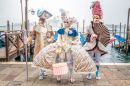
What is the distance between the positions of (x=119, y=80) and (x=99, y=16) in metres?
1.56

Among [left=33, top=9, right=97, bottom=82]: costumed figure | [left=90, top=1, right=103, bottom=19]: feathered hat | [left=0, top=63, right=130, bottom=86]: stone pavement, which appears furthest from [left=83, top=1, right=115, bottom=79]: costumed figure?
[left=0, top=63, right=130, bottom=86]: stone pavement

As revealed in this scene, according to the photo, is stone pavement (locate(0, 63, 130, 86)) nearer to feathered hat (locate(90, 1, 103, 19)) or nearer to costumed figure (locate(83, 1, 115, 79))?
costumed figure (locate(83, 1, 115, 79))

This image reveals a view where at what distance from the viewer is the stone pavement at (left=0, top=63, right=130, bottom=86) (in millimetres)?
2949

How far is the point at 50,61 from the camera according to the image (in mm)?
2738

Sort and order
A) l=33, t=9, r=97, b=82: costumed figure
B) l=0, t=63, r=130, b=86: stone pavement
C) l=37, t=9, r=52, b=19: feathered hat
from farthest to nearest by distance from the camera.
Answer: l=37, t=9, r=52, b=19: feathered hat → l=0, t=63, r=130, b=86: stone pavement → l=33, t=9, r=97, b=82: costumed figure

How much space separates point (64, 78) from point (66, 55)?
0.73 m

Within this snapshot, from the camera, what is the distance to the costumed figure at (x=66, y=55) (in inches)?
106

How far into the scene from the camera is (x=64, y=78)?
324cm

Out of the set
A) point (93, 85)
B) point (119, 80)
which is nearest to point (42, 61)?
point (93, 85)

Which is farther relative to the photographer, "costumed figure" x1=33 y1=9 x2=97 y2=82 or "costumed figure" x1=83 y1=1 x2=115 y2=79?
"costumed figure" x1=83 y1=1 x2=115 y2=79

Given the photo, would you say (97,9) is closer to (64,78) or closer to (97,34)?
(97,34)

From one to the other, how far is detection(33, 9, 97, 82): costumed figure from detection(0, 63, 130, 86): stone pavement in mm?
422

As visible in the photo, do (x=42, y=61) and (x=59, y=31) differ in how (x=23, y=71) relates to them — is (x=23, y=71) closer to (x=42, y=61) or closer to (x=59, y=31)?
(x=42, y=61)

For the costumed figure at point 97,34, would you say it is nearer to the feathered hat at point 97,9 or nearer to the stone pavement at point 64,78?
the feathered hat at point 97,9
